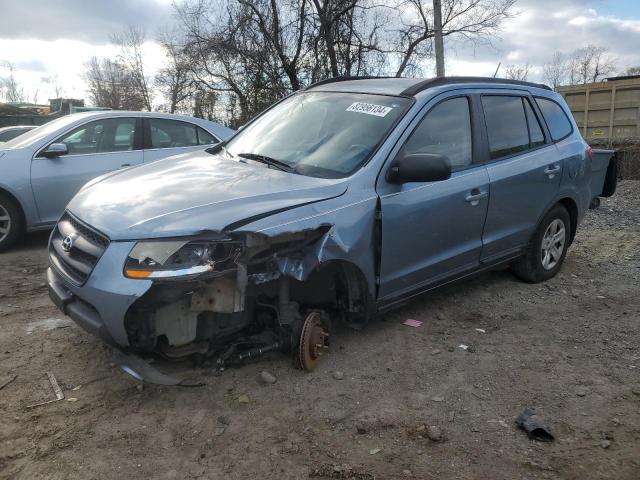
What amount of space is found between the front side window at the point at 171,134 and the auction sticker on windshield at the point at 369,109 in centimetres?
376

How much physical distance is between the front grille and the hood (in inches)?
2.7

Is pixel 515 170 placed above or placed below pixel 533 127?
below

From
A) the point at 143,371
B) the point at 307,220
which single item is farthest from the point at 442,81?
the point at 143,371

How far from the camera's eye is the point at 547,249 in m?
5.28

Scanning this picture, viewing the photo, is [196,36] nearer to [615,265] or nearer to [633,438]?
[615,265]

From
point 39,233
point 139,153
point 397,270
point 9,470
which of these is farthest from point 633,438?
point 39,233

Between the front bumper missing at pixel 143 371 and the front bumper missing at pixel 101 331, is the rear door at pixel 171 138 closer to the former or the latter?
the front bumper missing at pixel 101 331

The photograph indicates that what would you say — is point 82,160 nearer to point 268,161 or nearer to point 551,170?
point 268,161

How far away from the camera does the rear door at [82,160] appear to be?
6.16 meters

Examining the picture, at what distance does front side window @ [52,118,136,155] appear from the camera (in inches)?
254

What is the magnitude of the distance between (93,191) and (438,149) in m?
2.43

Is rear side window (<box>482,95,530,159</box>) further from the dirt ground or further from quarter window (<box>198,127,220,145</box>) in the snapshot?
quarter window (<box>198,127,220,145</box>)

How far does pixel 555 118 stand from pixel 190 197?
150 inches

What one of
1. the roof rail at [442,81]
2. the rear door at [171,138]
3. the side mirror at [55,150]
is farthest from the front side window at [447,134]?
the side mirror at [55,150]
